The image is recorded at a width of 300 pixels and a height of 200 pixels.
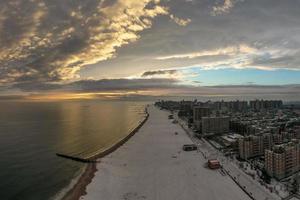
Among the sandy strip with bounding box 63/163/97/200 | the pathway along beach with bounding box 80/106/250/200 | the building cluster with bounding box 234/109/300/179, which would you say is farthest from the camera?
the building cluster with bounding box 234/109/300/179

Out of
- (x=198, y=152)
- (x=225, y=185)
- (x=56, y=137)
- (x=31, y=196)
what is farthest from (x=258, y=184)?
(x=56, y=137)

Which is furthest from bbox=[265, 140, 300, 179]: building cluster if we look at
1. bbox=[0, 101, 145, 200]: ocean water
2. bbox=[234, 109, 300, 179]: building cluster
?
bbox=[0, 101, 145, 200]: ocean water

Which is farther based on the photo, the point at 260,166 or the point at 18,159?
the point at 18,159

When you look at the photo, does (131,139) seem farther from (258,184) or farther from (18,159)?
(258,184)

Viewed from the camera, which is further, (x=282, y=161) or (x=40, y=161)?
(x=40, y=161)

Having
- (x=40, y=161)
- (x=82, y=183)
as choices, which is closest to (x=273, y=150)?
(x=82, y=183)

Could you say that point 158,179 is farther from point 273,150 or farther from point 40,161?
point 40,161

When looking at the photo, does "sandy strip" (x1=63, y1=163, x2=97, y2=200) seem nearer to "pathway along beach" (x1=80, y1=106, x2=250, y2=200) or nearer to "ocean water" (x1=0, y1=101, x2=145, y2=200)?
"pathway along beach" (x1=80, y1=106, x2=250, y2=200)

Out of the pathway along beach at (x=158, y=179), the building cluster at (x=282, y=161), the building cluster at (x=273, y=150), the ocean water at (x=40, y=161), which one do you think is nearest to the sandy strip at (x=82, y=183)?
the pathway along beach at (x=158, y=179)

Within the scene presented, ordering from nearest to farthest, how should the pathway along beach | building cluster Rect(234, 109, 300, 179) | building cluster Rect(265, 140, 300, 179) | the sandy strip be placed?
the pathway along beach < the sandy strip < building cluster Rect(265, 140, 300, 179) < building cluster Rect(234, 109, 300, 179)
